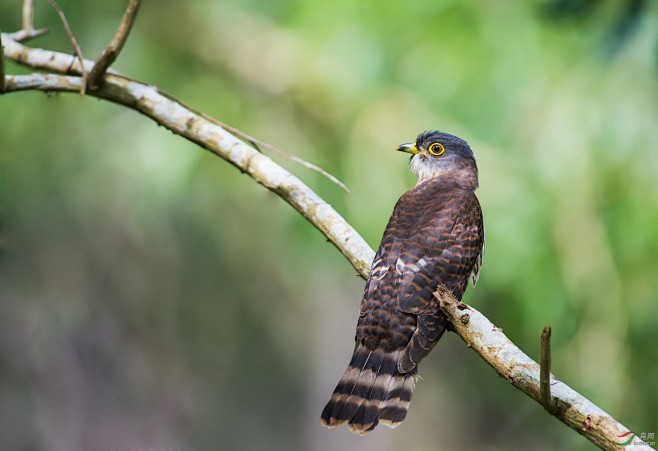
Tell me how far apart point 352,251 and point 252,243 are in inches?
377

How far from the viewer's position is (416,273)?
426cm

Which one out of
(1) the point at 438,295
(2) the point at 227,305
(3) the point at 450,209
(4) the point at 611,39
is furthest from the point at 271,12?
(1) the point at 438,295

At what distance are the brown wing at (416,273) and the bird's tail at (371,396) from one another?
54 mm

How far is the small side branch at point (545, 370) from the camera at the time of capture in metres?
2.60

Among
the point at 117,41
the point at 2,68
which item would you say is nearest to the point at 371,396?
the point at 117,41

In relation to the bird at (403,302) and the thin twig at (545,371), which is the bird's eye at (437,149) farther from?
the thin twig at (545,371)

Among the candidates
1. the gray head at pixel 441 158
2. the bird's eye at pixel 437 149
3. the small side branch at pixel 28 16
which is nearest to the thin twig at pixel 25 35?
the small side branch at pixel 28 16

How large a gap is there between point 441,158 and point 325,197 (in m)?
4.21

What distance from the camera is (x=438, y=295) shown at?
12.8 feet

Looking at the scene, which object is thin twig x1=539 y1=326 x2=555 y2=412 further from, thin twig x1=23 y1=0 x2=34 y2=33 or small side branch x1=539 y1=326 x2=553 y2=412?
thin twig x1=23 y1=0 x2=34 y2=33

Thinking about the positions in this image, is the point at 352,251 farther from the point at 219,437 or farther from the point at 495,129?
the point at 219,437

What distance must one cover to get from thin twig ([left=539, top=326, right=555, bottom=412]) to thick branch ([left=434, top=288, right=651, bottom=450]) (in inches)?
1.0

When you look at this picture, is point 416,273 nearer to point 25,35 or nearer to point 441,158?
point 441,158

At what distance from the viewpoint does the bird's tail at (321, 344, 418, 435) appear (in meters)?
3.96
